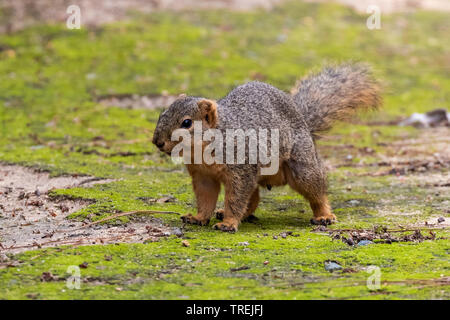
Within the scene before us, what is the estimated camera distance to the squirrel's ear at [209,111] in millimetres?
6132

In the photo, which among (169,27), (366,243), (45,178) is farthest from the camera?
(169,27)

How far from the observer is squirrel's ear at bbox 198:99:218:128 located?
613cm

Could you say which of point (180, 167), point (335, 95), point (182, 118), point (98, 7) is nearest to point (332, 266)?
point (182, 118)

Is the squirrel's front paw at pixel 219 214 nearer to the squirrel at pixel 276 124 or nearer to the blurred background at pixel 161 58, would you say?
the squirrel at pixel 276 124

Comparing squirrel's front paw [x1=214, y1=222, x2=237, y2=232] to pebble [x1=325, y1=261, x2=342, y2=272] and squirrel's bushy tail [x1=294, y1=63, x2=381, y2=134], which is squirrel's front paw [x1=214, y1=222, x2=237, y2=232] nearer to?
pebble [x1=325, y1=261, x2=342, y2=272]

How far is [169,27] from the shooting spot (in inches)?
581

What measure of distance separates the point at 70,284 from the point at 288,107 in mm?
3383

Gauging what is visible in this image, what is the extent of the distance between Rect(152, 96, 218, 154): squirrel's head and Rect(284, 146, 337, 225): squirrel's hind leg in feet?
3.60

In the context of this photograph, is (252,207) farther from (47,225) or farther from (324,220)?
(47,225)

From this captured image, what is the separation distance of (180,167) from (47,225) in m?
3.25

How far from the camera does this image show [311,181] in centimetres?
689

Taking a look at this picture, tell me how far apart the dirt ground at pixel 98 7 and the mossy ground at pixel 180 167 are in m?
0.41
